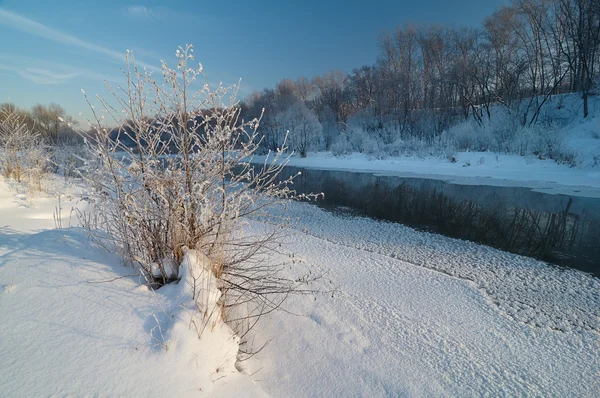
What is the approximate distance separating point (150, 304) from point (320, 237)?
4351 mm

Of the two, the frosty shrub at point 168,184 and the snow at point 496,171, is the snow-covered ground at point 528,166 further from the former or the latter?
the frosty shrub at point 168,184

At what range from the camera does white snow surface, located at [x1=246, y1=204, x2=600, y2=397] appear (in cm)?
233

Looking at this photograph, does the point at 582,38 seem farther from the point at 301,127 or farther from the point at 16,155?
the point at 16,155

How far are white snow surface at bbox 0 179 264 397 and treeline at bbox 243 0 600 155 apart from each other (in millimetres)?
23161

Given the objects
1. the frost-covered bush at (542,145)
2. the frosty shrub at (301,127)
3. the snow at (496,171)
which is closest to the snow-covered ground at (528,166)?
the snow at (496,171)

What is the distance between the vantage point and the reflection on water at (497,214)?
564cm

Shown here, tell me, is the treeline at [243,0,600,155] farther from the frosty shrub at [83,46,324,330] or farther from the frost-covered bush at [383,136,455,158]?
the frosty shrub at [83,46,324,330]

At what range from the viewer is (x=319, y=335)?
108 inches

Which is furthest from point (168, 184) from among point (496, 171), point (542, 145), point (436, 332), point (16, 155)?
point (542, 145)

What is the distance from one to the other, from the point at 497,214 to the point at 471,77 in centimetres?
2239

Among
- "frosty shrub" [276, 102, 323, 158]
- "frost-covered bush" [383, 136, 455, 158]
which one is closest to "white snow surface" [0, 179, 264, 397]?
"frost-covered bush" [383, 136, 455, 158]

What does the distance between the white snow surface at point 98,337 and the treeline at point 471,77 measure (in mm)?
23161

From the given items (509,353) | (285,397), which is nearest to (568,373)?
(509,353)

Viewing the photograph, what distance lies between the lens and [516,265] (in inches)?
188
